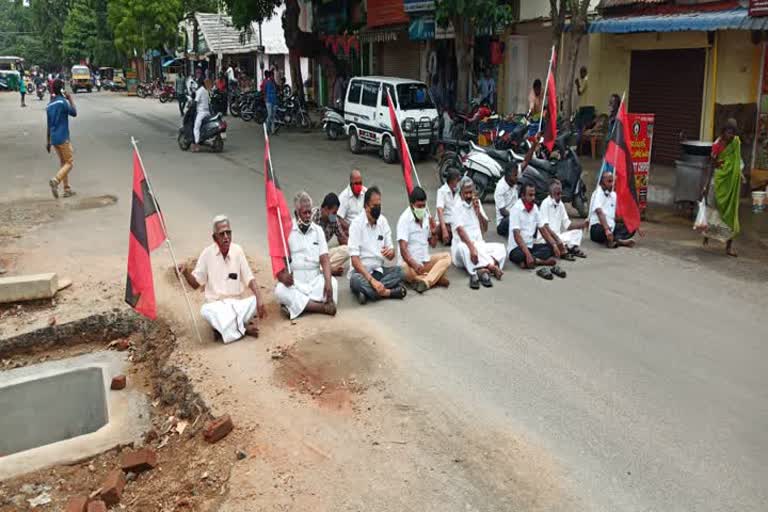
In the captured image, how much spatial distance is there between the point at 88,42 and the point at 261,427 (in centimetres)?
7017

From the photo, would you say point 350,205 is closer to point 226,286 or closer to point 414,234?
point 414,234

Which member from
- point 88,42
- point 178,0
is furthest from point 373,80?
point 88,42

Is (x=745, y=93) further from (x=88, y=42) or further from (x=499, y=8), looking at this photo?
(x=88, y=42)

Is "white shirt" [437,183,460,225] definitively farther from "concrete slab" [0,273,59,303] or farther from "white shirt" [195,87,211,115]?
"white shirt" [195,87,211,115]

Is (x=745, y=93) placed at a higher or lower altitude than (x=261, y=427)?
higher

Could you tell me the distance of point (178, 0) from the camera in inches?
1861

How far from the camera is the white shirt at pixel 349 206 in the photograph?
908 cm

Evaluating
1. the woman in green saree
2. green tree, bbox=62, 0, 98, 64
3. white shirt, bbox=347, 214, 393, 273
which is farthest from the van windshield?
green tree, bbox=62, 0, 98, 64

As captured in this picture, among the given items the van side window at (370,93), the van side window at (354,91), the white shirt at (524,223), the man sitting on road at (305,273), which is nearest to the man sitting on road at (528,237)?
the white shirt at (524,223)

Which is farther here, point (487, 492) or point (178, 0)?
point (178, 0)

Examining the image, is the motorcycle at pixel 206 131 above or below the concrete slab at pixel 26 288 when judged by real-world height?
above

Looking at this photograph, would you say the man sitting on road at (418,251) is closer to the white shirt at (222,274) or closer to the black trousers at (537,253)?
the black trousers at (537,253)

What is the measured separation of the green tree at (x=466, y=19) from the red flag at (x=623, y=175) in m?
7.09

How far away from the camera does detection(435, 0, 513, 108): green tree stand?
52.4ft
